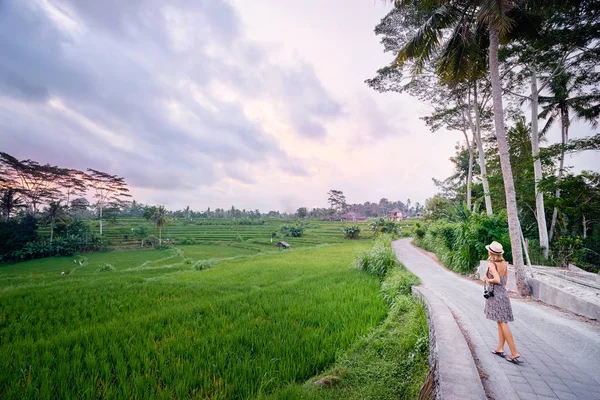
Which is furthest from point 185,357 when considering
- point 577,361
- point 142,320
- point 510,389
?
point 577,361

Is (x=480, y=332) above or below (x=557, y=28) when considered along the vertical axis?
below

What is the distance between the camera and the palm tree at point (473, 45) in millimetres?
5523

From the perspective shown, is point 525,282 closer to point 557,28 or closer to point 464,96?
point 557,28

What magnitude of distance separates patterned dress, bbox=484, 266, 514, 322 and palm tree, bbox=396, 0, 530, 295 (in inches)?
154

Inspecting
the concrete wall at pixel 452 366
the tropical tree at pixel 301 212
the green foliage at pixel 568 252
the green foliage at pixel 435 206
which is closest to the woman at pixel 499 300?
the concrete wall at pixel 452 366

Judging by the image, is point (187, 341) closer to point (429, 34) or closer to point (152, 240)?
point (429, 34)

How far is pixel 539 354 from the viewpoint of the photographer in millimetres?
2844

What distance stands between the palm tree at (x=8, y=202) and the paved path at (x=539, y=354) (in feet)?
143

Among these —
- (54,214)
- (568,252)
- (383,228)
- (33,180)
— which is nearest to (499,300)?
(568,252)

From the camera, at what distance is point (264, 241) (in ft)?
114

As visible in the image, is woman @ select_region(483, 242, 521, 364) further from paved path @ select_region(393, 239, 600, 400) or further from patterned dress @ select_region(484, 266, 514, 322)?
paved path @ select_region(393, 239, 600, 400)

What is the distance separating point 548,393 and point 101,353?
5380 mm

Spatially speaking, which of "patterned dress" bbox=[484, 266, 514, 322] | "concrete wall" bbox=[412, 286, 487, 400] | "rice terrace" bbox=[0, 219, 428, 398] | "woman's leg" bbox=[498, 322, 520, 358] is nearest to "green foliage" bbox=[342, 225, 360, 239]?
"rice terrace" bbox=[0, 219, 428, 398]

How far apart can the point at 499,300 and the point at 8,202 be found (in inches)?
1788
